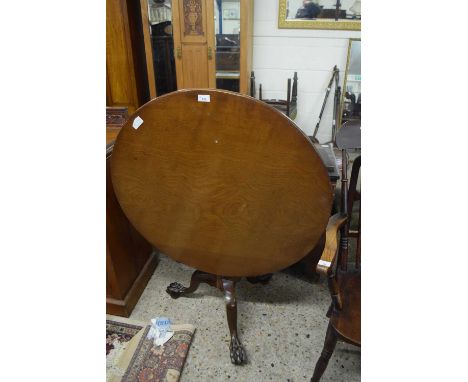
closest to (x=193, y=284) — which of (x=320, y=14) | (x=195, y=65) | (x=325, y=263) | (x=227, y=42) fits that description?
(x=325, y=263)

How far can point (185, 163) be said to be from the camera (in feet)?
3.71

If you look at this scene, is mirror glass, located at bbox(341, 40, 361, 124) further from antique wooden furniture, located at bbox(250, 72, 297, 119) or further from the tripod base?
the tripod base

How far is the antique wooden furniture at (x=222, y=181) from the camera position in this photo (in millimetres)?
1004

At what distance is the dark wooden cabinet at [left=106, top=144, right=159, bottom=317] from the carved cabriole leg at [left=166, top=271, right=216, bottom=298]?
7.5 inches

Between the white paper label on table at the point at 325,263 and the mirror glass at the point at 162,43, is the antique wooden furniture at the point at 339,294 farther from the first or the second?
the mirror glass at the point at 162,43

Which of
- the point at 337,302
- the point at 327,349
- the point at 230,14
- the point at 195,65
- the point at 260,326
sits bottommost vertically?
the point at 260,326

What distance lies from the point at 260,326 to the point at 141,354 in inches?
23.7

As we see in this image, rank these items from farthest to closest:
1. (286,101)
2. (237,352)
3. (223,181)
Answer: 1. (286,101)
2. (237,352)
3. (223,181)

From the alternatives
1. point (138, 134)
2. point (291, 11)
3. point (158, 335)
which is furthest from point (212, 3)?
point (158, 335)

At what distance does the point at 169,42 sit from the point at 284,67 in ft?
3.40

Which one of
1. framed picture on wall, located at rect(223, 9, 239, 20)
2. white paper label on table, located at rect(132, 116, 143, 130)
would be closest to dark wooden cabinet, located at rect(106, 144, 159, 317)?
white paper label on table, located at rect(132, 116, 143, 130)

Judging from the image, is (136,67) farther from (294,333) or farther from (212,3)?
(294,333)

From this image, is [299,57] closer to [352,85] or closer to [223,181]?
[352,85]

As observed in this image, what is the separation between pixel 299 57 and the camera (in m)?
2.83
